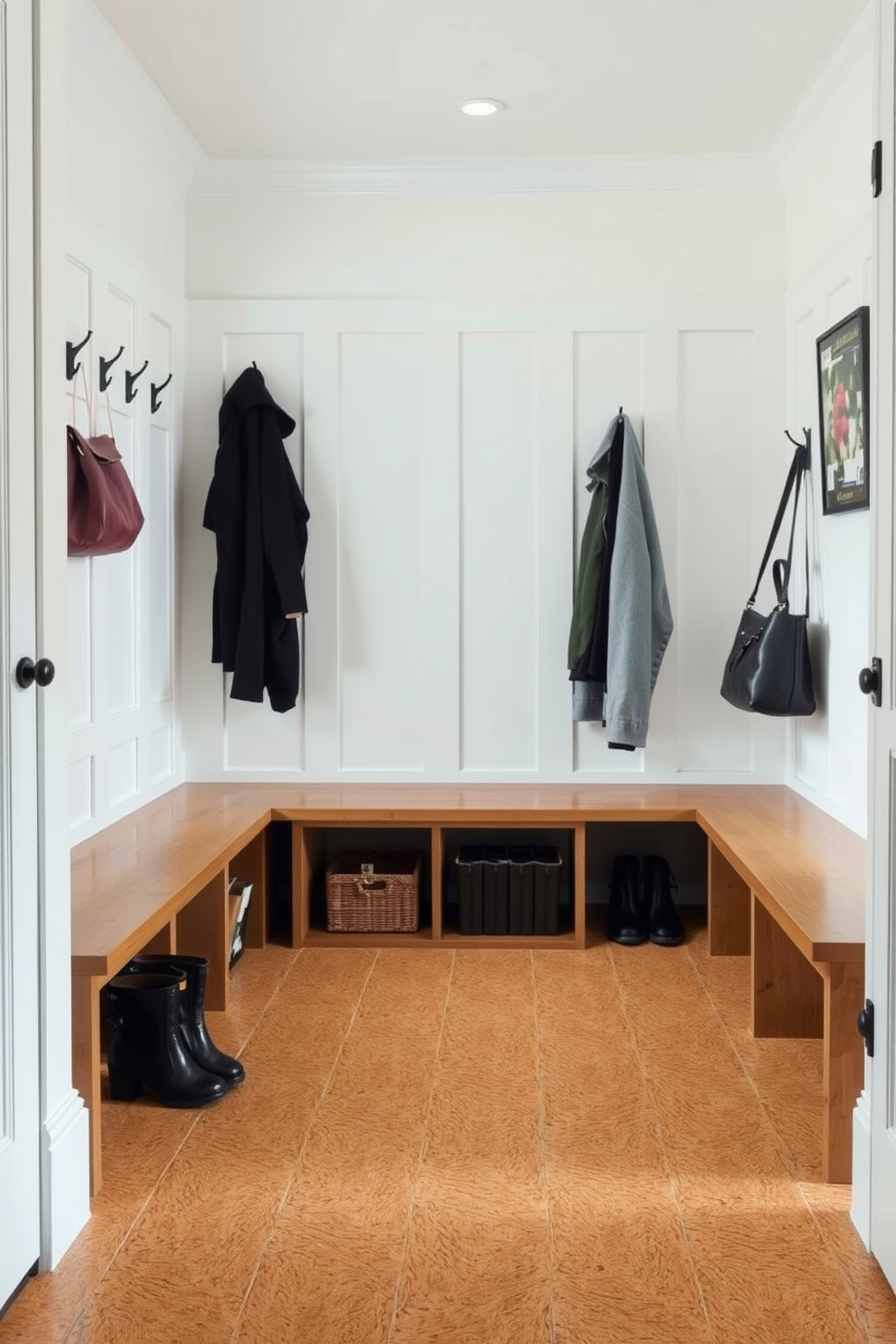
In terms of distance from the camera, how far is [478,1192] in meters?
2.31

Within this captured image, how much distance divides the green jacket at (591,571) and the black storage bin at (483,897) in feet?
2.43

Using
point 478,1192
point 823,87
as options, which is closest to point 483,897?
point 478,1192

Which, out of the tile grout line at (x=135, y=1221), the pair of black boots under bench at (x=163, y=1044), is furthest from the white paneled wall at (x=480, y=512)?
the pair of black boots under bench at (x=163, y=1044)

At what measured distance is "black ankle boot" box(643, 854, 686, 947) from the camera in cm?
401

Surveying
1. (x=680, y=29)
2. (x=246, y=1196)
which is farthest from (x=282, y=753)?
(x=680, y=29)

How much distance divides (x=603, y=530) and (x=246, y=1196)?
2.51 m

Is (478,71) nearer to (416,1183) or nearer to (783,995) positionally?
(783,995)

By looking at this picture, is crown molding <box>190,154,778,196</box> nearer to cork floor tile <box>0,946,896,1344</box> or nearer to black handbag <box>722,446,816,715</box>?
black handbag <box>722,446,816,715</box>

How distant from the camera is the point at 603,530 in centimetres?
412

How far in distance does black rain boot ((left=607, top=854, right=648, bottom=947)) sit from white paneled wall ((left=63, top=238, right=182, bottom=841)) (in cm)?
158

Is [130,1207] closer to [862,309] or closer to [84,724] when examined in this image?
[84,724]

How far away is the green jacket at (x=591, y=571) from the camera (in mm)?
4113

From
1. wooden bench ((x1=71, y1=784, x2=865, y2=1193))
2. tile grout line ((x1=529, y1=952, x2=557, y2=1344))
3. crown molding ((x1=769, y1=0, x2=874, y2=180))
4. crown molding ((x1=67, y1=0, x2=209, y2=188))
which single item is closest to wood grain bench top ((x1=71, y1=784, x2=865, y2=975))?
wooden bench ((x1=71, y1=784, x2=865, y2=1193))

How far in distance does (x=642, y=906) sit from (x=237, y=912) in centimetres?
138
